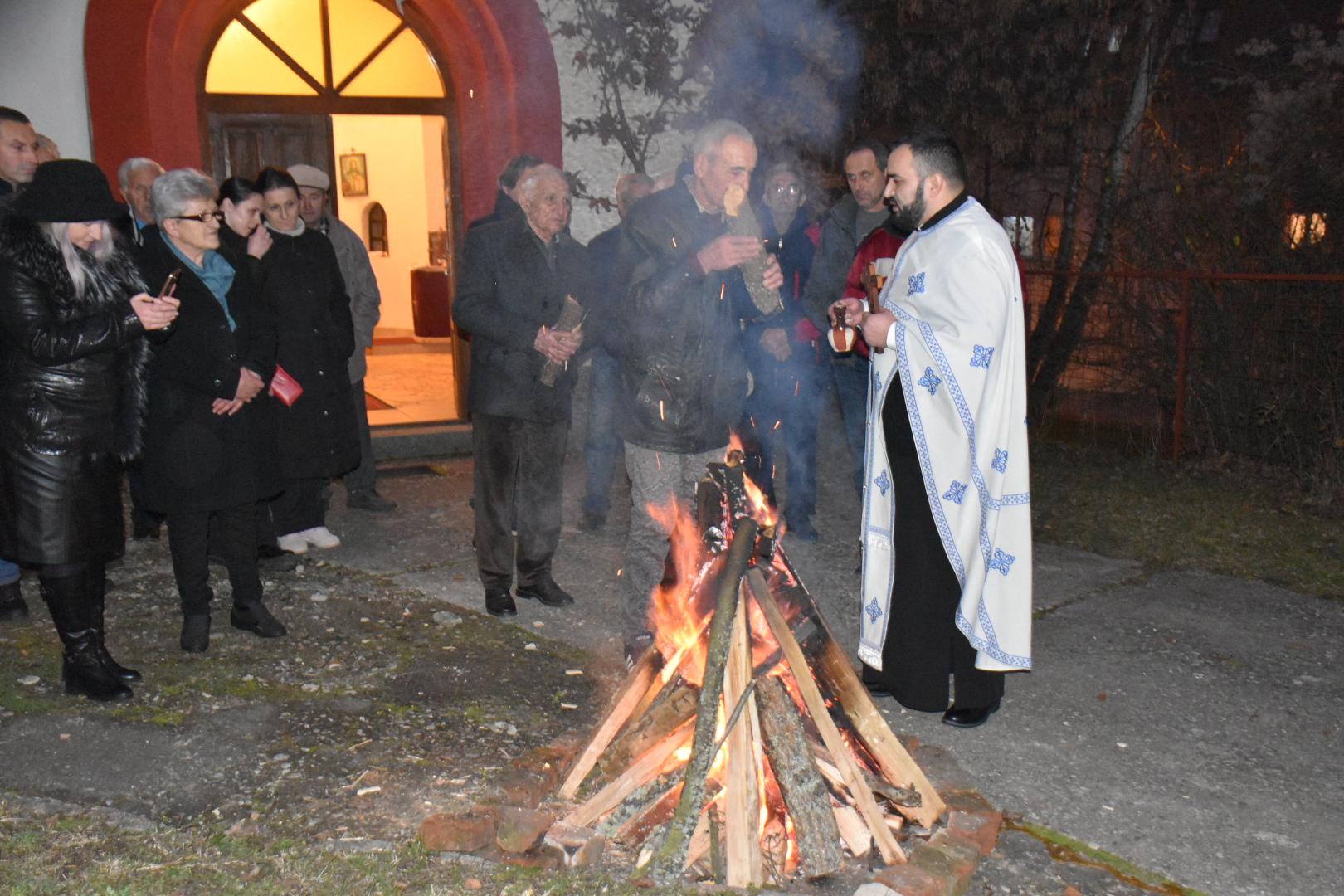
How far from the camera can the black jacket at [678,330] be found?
4355mm

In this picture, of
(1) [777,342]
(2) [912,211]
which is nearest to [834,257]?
(1) [777,342]

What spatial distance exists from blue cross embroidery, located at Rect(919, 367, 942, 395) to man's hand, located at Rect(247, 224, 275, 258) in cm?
346

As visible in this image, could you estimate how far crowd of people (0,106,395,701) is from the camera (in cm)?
439

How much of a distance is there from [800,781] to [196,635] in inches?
117

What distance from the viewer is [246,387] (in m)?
5.07

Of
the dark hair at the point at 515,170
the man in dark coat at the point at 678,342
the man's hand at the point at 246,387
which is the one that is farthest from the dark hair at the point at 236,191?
the man in dark coat at the point at 678,342

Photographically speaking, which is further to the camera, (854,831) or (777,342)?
(777,342)

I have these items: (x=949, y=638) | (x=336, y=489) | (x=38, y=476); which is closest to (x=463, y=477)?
(x=336, y=489)

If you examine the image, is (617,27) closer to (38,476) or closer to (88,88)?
(88,88)

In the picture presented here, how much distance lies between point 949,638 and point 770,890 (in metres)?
1.40

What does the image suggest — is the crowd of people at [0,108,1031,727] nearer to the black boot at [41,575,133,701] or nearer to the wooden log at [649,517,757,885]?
the black boot at [41,575,133,701]

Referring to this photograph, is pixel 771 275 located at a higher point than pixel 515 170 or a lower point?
lower

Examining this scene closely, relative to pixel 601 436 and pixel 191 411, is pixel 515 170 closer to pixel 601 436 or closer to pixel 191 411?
pixel 601 436

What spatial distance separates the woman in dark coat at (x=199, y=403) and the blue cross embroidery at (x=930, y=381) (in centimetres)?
280
